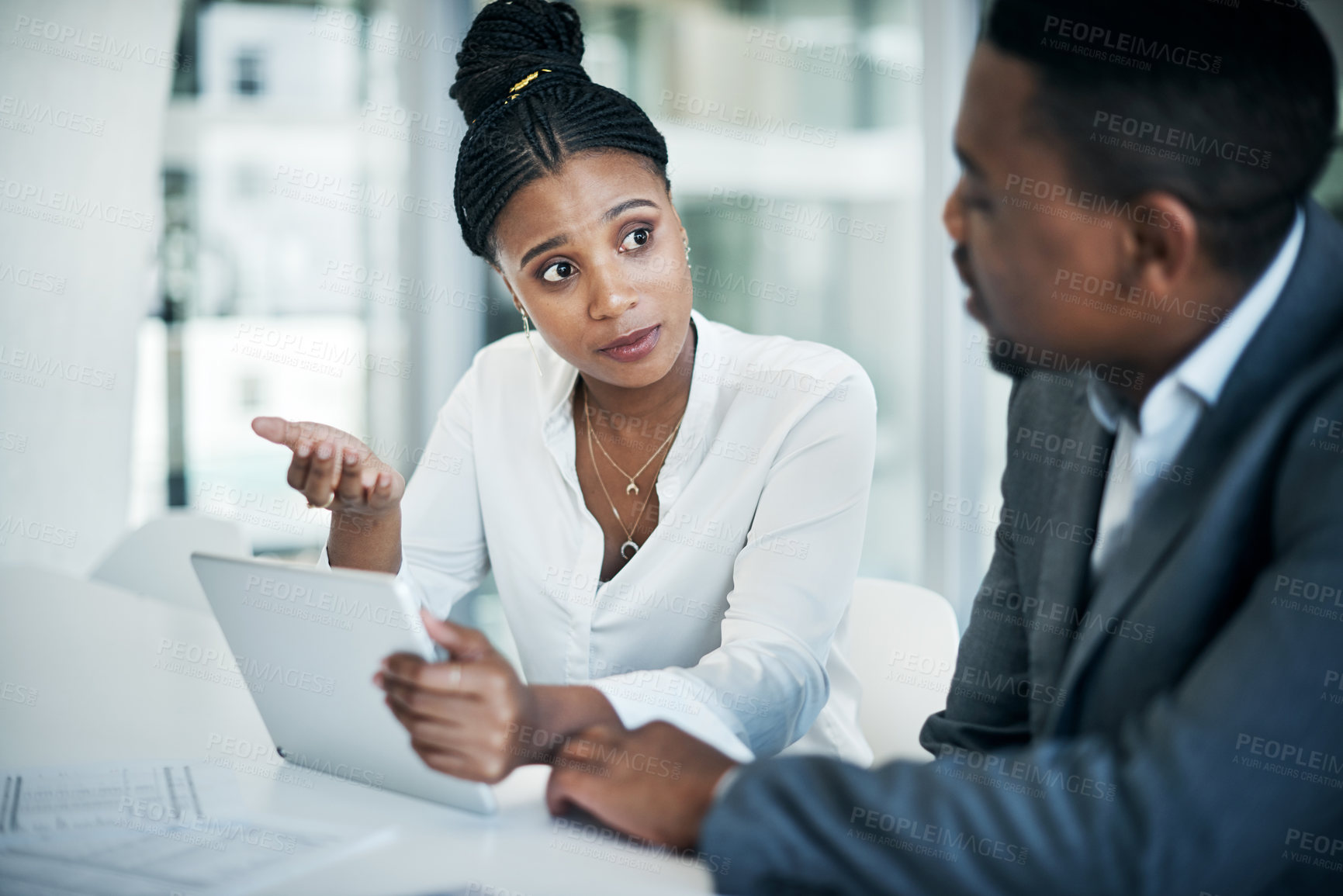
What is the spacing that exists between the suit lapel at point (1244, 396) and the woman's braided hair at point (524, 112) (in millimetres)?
966

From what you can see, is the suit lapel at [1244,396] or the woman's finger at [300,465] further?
the woman's finger at [300,465]

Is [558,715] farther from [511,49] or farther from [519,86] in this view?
[511,49]

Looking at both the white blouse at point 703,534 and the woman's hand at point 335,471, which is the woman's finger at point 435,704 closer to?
Result: the white blouse at point 703,534

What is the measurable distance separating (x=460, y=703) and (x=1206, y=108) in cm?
83

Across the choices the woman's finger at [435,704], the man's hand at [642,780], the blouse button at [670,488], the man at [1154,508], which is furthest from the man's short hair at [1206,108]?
the blouse button at [670,488]

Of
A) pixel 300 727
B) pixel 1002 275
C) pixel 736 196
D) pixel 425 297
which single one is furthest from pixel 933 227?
→ pixel 300 727

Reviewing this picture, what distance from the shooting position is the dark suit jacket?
0.80m

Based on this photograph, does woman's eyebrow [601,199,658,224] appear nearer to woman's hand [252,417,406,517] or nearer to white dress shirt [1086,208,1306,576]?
woman's hand [252,417,406,517]

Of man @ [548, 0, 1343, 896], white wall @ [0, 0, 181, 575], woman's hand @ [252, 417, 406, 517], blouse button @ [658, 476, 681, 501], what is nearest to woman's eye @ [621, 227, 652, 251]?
blouse button @ [658, 476, 681, 501]

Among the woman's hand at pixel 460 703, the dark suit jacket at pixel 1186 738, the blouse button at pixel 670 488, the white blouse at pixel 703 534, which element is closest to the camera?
the dark suit jacket at pixel 1186 738

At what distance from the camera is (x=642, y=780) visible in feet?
3.32

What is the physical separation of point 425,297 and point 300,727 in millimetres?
2809

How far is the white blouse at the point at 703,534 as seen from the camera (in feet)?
4.89

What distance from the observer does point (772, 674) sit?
1394mm
